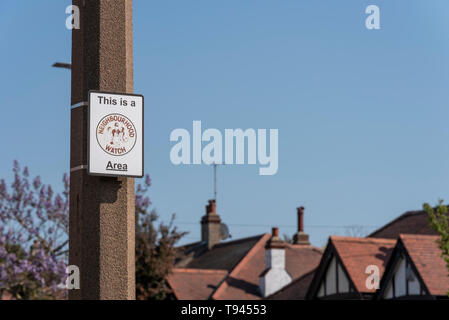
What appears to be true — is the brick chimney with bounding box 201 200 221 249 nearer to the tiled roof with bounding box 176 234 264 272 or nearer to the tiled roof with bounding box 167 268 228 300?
the tiled roof with bounding box 176 234 264 272

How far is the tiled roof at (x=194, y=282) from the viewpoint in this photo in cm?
4366

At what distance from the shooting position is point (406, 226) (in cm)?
3812

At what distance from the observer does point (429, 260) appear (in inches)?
1155

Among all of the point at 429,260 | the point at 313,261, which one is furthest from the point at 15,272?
the point at 313,261

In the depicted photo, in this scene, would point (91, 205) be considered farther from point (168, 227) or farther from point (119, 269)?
point (168, 227)

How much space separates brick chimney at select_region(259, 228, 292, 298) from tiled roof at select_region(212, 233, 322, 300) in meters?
0.66

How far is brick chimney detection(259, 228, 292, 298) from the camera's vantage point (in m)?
44.1

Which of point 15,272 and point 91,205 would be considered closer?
point 91,205

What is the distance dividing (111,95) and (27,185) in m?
27.3

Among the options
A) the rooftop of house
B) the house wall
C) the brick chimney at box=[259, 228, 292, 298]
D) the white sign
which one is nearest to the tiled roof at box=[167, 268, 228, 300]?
the rooftop of house

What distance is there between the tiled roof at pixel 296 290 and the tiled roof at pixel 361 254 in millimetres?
4352

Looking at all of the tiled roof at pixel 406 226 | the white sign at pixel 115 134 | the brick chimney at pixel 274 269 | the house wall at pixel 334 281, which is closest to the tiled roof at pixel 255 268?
the brick chimney at pixel 274 269

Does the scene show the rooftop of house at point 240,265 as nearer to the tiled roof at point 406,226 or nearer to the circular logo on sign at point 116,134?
the tiled roof at point 406,226

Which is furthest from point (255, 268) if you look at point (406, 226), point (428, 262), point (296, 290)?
point (428, 262)
